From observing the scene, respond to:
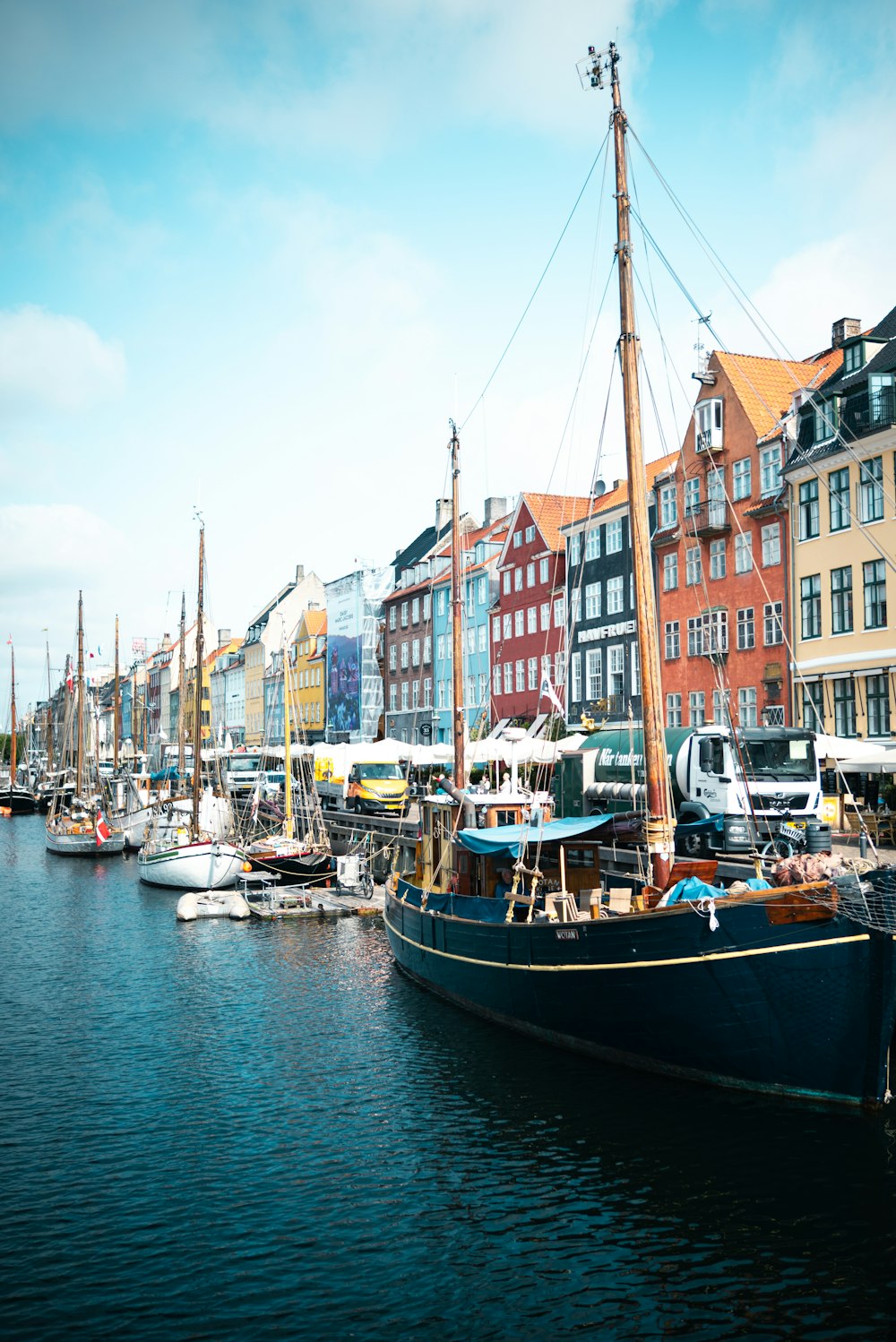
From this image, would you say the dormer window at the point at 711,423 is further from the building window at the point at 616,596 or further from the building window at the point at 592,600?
the building window at the point at 592,600

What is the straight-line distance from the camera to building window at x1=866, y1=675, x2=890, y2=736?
38.0 metres

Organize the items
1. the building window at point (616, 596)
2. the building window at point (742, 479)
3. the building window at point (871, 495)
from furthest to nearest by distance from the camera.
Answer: the building window at point (616, 596)
the building window at point (742, 479)
the building window at point (871, 495)

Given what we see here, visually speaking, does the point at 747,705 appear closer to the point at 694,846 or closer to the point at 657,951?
the point at 694,846

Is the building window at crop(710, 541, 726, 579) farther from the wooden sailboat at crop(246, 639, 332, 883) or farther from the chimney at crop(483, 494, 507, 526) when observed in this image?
the chimney at crop(483, 494, 507, 526)

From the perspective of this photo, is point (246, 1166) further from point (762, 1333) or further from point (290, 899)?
point (290, 899)

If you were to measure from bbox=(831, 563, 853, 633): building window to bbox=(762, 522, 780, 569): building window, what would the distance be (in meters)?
3.74

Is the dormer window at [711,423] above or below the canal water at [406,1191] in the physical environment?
above

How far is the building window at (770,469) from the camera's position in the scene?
1741 inches

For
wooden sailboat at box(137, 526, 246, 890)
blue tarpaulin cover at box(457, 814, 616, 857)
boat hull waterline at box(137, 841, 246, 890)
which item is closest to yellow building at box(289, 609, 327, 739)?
wooden sailboat at box(137, 526, 246, 890)

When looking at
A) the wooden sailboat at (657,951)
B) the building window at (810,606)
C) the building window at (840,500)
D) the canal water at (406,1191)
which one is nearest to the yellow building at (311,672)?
the building window at (810,606)

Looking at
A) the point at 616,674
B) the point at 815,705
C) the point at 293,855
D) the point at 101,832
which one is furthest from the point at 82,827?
the point at 815,705

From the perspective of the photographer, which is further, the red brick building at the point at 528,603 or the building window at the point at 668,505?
the red brick building at the point at 528,603

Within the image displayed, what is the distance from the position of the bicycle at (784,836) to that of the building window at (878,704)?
388 inches

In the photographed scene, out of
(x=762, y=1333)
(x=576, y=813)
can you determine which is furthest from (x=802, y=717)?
(x=762, y=1333)
